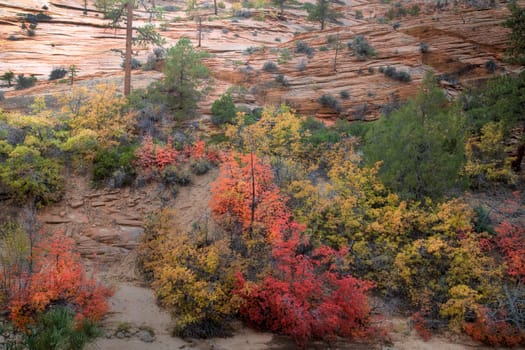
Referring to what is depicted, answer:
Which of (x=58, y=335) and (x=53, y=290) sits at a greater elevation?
(x=58, y=335)

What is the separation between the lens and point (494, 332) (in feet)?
42.3

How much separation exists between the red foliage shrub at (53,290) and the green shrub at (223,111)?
12479mm

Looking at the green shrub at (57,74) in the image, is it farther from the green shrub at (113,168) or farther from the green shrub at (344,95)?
the green shrub at (344,95)

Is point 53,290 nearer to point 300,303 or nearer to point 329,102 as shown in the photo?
point 300,303

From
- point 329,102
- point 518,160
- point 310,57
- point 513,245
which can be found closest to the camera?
point 513,245

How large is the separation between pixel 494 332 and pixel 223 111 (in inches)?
731

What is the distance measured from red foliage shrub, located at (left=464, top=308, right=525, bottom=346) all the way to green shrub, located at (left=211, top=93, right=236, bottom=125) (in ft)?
56.3

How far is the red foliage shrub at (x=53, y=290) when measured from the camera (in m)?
10.9

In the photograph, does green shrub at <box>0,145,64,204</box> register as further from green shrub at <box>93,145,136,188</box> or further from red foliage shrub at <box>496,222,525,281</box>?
red foliage shrub at <box>496,222,525,281</box>

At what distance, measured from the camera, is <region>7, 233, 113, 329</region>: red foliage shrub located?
35.7 feet

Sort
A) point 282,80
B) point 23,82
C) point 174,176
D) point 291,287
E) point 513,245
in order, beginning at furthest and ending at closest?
point 282,80
point 23,82
point 174,176
point 513,245
point 291,287

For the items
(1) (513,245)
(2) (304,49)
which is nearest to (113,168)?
(1) (513,245)

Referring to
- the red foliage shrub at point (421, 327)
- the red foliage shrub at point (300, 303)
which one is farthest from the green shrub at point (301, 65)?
the red foliage shrub at point (421, 327)

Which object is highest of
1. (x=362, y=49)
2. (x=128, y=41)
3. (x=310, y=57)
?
(x=362, y=49)
